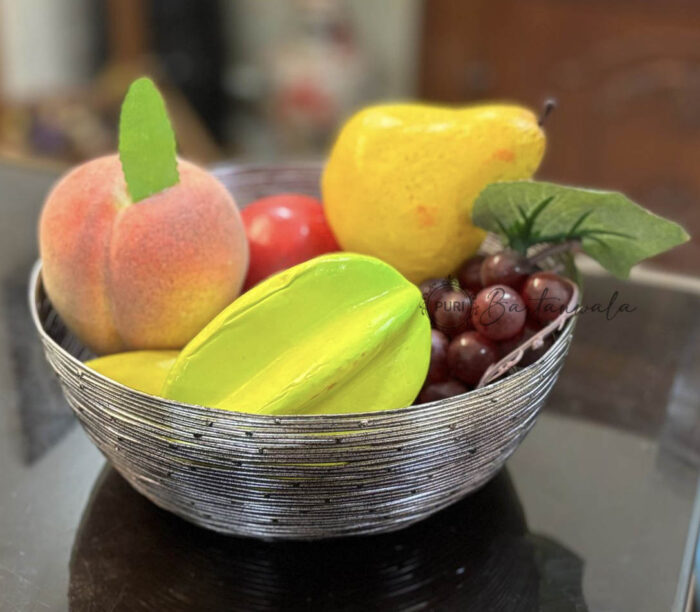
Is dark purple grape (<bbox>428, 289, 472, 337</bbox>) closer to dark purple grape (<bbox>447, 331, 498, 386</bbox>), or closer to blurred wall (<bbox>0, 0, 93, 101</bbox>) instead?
dark purple grape (<bbox>447, 331, 498, 386</bbox>)

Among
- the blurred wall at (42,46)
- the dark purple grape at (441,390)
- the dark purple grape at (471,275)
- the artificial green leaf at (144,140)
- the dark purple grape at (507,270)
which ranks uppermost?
the artificial green leaf at (144,140)

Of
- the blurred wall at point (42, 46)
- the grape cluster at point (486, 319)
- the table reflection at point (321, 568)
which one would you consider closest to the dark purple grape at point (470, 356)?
the grape cluster at point (486, 319)

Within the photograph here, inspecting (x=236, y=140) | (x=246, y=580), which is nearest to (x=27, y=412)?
(x=246, y=580)

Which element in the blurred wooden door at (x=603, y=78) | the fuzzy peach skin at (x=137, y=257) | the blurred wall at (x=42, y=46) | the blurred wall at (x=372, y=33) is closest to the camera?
the fuzzy peach skin at (x=137, y=257)

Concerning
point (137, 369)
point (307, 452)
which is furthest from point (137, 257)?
point (307, 452)

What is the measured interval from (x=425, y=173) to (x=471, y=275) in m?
0.08

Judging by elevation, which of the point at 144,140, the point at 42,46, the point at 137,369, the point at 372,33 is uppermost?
the point at 144,140

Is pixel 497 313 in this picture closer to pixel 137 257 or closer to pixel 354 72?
pixel 137 257

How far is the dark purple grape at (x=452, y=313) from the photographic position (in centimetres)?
49

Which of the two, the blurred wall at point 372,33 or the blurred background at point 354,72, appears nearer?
the blurred background at point 354,72

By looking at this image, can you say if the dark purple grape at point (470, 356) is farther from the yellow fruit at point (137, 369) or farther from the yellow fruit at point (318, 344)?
the yellow fruit at point (137, 369)

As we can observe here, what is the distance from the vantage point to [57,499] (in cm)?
54

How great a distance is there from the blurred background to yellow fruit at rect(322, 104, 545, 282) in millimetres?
1162

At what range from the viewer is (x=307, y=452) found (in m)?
0.41
